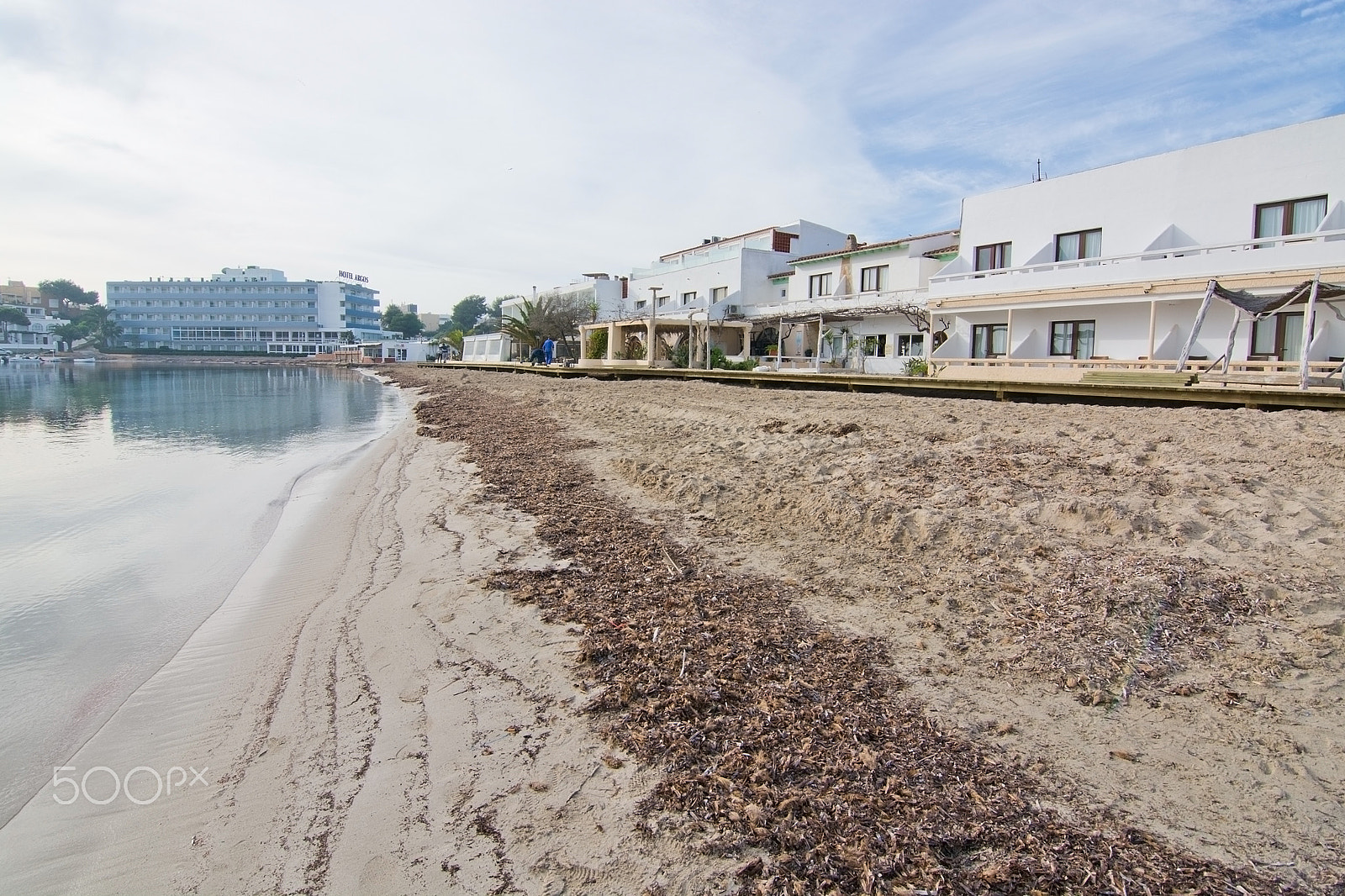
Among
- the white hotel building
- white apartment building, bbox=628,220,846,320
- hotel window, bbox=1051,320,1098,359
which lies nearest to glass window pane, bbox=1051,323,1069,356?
hotel window, bbox=1051,320,1098,359

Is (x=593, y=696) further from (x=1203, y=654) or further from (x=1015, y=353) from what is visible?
(x=1015, y=353)

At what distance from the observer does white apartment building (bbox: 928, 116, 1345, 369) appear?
56.2 ft

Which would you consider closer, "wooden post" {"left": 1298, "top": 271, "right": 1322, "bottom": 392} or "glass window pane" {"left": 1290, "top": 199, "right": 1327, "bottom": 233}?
"wooden post" {"left": 1298, "top": 271, "right": 1322, "bottom": 392}

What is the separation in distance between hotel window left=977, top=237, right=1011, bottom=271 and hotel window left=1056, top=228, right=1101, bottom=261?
170 centimetres

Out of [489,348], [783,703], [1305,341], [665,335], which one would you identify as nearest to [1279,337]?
[1305,341]

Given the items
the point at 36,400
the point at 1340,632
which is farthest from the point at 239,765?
the point at 36,400

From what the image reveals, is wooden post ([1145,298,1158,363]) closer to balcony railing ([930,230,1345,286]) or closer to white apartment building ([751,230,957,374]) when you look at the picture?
balcony railing ([930,230,1345,286])

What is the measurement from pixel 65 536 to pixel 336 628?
625 centimetres

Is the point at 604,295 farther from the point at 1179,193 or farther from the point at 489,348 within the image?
the point at 1179,193

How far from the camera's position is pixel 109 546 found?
8258mm

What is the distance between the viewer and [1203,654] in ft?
12.5

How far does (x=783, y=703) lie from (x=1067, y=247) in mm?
24636

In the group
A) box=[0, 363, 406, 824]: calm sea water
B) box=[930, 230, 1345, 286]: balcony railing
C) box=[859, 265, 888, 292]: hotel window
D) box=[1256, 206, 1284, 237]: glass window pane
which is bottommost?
box=[0, 363, 406, 824]: calm sea water

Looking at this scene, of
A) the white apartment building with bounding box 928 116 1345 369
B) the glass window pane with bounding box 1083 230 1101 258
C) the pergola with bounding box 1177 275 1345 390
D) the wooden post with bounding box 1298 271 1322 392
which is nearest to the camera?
the wooden post with bounding box 1298 271 1322 392
